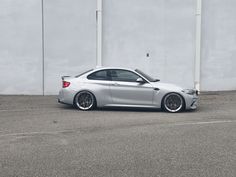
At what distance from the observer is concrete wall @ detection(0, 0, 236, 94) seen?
16.8 meters

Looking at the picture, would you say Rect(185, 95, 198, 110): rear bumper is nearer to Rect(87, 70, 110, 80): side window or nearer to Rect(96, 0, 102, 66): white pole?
Rect(87, 70, 110, 80): side window

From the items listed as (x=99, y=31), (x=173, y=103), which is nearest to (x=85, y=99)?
(x=173, y=103)

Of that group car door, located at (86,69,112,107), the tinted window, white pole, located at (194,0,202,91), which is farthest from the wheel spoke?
white pole, located at (194,0,202,91)

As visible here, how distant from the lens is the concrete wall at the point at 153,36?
17.4 meters

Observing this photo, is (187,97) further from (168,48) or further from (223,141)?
(168,48)

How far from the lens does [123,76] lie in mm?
12281

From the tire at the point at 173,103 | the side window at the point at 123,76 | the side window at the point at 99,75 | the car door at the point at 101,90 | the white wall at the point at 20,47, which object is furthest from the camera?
the white wall at the point at 20,47

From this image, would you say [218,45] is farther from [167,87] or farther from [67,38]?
[167,87]

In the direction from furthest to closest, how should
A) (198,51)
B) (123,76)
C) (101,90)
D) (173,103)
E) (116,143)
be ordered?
(198,51) < (123,76) < (101,90) < (173,103) < (116,143)

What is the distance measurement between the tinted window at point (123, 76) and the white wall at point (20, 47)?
5.52 meters

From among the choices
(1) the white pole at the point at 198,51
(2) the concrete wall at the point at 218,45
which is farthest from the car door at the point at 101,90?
(2) the concrete wall at the point at 218,45

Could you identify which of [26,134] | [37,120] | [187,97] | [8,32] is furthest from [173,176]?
[8,32]

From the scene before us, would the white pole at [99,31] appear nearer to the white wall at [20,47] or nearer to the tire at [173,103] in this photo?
the white wall at [20,47]

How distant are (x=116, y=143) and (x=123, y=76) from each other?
191 inches
